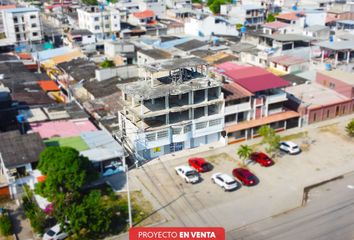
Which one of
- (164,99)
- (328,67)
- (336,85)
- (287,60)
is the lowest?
(336,85)

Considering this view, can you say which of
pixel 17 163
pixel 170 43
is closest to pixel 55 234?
pixel 17 163

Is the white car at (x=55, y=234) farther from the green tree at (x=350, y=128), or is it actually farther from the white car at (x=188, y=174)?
the green tree at (x=350, y=128)

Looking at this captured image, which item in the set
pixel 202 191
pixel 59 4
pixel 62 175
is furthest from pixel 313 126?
pixel 59 4

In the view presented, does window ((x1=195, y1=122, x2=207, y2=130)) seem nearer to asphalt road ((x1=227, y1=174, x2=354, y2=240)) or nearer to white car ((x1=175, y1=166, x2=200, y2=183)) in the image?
white car ((x1=175, y1=166, x2=200, y2=183))

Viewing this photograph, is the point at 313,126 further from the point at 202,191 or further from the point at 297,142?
the point at 202,191

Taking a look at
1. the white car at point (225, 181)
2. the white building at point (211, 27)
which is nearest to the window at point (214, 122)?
the white car at point (225, 181)

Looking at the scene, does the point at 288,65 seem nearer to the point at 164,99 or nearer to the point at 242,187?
the point at 164,99
